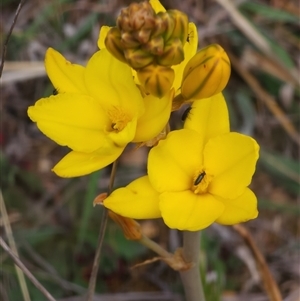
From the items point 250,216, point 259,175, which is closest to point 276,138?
point 259,175

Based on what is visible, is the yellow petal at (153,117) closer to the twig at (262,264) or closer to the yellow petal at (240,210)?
the yellow petal at (240,210)

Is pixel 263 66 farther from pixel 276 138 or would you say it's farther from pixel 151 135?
pixel 151 135

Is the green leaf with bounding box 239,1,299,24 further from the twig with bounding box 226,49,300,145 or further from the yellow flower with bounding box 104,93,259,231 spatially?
the yellow flower with bounding box 104,93,259,231

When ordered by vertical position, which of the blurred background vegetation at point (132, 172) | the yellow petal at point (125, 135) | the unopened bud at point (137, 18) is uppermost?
the unopened bud at point (137, 18)

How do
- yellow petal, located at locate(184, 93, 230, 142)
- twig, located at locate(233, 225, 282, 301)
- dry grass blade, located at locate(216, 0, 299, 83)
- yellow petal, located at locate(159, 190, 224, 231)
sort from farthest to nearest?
dry grass blade, located at locate(216, 0, 299, 83), twig, located at locate(233, 225, 282, 301), yellow petal, located at locate(184, 93, 230, 142), yellow petal, located at locate(159, 190, 224, 231)

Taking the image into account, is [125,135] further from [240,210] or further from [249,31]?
[249,31]

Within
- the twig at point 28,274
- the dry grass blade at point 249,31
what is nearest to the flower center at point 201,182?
the twig at point 28,274

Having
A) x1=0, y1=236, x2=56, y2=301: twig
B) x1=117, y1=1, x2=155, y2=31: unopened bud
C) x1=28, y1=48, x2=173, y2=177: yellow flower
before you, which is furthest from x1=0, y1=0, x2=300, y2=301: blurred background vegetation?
x1=117, y1=1, x2=155, y2=31: unopened bud
